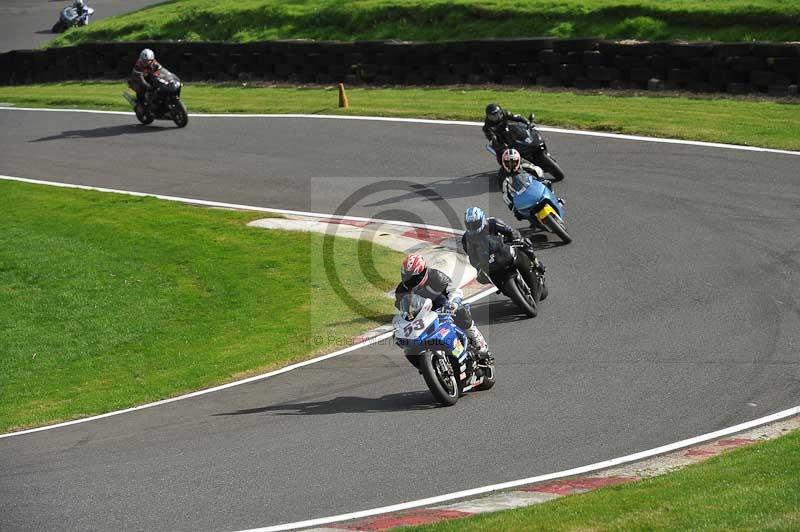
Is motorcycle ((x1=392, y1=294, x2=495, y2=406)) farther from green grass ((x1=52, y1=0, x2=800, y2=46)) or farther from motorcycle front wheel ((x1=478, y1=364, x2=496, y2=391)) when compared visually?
green grass ((x1=52, y1=0, x2=800, y2=46))

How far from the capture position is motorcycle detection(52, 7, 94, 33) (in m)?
46.0

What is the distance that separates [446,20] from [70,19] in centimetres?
2003

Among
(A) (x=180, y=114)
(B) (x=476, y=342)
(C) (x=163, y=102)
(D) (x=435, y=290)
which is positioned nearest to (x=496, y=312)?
(B) (x=476, y=342)

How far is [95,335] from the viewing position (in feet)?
51.6

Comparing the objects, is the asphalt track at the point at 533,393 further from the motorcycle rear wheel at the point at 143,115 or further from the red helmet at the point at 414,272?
the motorcycle rear wheel at the point at 143,115

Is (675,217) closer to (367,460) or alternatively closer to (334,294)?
(334,294)

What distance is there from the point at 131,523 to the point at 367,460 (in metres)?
2.21

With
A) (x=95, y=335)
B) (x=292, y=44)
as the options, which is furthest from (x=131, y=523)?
(x=292, y=44)

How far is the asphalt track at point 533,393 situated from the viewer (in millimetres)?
9461

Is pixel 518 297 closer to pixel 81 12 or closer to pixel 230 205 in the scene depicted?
pixel 230 205

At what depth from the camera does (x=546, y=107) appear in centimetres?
2564

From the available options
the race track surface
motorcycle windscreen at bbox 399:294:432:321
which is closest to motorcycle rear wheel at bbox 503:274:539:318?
motorcycle windscreen at bbox 399:294:432:321

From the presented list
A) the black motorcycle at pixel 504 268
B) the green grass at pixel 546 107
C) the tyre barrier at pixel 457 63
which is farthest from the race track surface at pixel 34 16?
the black motorcycle at pixel 504 268

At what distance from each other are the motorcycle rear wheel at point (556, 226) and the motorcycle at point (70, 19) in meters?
34.6
